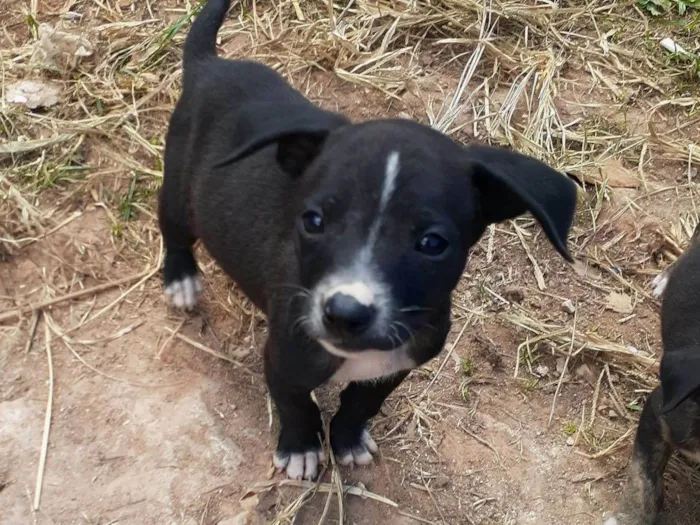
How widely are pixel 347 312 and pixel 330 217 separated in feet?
1.20

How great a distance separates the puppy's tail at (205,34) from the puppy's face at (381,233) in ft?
4.86

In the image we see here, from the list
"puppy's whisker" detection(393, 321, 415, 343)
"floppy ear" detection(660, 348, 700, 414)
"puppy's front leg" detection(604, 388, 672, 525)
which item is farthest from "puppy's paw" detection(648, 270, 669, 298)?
"puppy's whisker" detection(393, 321, 415, 343)

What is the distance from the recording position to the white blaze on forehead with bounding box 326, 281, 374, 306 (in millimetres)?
2623

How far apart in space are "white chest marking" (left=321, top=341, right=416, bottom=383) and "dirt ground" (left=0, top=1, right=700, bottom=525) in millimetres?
843

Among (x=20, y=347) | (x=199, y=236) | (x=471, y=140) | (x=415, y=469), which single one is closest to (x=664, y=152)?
(x=471, y=140)

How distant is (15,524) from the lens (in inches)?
148

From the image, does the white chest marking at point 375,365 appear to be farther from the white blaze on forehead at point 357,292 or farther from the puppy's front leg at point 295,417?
the white blaze on forehead at point 357,292

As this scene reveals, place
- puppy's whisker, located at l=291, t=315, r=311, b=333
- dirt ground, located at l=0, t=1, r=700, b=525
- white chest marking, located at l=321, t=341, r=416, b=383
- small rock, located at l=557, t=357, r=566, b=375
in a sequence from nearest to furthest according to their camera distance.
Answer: puppy's whisker, located at l=291, t=315, r=311, b=333 < white chest marking, located at l=321, t=341, r=416, b=383 < dirt ground, located at l=0, t=1, r=700, b=525 < small rock, located at l=557, t=357, r=566, b=375

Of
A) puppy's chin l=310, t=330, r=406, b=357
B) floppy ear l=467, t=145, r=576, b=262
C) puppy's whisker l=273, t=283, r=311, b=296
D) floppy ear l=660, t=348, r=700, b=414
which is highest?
floppy ear l=467, t=145, r=576, b=262

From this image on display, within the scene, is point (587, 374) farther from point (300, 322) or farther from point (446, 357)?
Result: point (300, 322)

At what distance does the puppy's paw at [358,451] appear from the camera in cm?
414

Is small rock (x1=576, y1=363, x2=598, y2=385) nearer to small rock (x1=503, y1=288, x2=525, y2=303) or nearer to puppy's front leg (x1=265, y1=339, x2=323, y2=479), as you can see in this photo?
small rock (x1=503, y1=288, x2=525, y2=303)

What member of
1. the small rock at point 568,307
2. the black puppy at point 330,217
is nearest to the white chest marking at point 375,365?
the black puppy at point 330,217

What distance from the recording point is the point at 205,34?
4.21m
